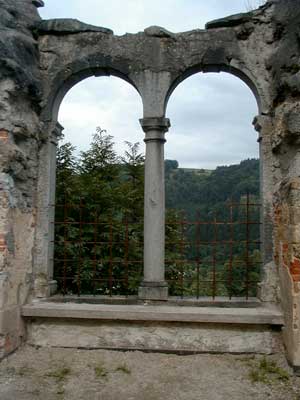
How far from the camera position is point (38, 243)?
456 cm

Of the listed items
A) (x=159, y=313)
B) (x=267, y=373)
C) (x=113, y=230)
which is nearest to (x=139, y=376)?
(x=159, y=313)

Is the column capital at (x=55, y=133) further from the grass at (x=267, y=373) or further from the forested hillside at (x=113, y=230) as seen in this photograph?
the grass at (x=267, y=373)

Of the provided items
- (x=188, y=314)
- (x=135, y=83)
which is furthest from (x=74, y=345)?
(x=135, y=83)

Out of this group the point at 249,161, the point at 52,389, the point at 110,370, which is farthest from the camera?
the point at 249,161

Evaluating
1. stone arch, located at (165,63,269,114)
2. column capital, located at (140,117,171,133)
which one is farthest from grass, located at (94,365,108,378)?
stone arch, located at (165,63,269,114)

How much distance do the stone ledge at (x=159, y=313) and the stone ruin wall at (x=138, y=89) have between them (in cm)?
17

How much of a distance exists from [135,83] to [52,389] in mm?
3269

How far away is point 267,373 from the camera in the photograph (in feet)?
12.0

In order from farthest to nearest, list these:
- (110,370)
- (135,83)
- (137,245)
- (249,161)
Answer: (249,161) < (137,245) < (135,83) < (110,370)

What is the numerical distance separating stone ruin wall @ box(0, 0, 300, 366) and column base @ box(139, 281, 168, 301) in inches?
42.6

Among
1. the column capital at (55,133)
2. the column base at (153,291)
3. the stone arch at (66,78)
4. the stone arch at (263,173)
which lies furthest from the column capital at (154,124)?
the column base at (153,291)

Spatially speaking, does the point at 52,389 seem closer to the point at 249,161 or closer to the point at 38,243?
the point at 38,243

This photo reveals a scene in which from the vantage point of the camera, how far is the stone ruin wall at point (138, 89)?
3.86 meters

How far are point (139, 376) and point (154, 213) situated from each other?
66.0 inches
